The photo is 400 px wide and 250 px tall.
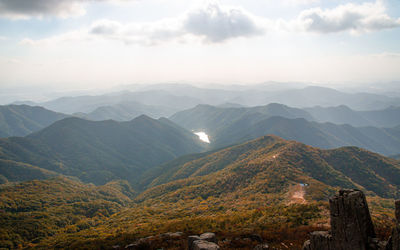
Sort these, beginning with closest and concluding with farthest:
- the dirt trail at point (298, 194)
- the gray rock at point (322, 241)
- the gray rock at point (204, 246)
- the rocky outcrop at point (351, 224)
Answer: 1. the rocky outcrop at point (351, 224)
2. the gray rock at point (322, 241)
3. the gray rock at point (204, 246)
4. the dirt trail at point (298, 194)

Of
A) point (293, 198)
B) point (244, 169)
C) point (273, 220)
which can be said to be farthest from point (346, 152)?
point (273, 220)

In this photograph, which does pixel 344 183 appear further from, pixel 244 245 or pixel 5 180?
pixel 5 180

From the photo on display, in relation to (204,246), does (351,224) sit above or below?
above

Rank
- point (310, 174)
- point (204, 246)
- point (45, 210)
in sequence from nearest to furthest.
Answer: point (204, 246) < point (310, 174) < point (45, 210)

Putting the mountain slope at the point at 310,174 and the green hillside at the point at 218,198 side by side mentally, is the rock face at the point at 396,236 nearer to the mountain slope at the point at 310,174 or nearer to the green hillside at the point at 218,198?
the green hillside at the point at 218,198

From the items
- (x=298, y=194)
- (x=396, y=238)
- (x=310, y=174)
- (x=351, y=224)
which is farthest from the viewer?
(x=310, y=174)

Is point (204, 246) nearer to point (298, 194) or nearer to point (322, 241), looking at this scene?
point (322, 241)

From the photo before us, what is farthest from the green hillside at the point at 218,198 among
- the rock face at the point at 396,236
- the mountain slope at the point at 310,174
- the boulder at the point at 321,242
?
the rock face at the point at 396,236

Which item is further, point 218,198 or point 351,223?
point 218,198

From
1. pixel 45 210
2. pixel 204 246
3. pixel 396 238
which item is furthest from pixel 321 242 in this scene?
pixel 45 210
